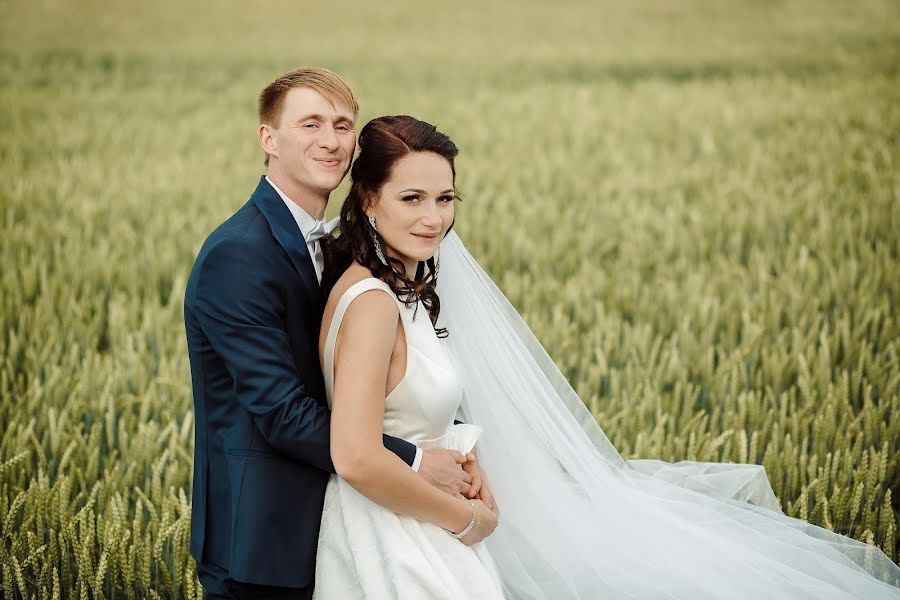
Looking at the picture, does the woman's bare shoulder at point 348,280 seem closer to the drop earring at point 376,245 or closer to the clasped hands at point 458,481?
the drop earring at point 376,245

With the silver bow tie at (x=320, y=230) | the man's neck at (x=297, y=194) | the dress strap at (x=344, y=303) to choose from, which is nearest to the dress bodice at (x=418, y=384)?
the dress strap at (x=344, y=303)

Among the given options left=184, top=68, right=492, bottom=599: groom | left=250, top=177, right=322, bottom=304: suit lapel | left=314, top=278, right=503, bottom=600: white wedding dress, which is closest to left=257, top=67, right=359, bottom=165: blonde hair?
left=184, top=68, right=492, bottom=599: groom

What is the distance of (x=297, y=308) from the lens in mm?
2328

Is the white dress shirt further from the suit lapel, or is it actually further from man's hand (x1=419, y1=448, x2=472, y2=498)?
man's hand (x1=419, y1=448, x2=472, y2=498)

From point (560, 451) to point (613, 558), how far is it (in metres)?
0.36

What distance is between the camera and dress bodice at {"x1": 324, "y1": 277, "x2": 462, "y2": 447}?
2.30 metres

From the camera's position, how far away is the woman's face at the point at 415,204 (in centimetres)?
236

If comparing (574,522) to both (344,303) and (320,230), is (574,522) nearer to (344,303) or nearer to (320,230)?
(344,303)

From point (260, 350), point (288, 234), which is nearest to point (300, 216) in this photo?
point (288, 234)

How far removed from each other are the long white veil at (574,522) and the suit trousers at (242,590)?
612 mm

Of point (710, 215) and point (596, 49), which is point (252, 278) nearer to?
point (710, 215)

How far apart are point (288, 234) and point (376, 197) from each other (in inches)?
10.2

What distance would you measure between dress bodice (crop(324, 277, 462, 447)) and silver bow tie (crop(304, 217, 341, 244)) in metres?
0.33

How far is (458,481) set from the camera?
7.80ft
